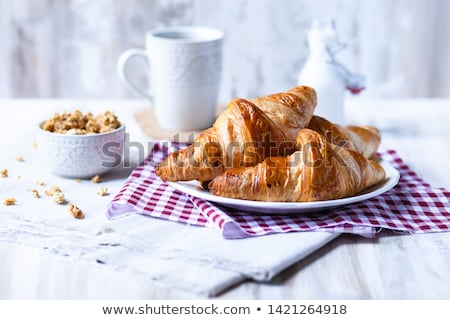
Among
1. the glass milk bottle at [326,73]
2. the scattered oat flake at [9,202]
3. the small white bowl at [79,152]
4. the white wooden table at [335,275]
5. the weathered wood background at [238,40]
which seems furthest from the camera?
the weathered wood background at [238,40]

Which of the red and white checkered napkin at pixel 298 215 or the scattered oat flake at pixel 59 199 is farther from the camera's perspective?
the scattered oat flake at pixel 59 199

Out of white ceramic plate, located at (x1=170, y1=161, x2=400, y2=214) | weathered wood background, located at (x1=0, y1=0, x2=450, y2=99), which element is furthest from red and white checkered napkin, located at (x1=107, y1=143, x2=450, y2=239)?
weathered wood background, located at (x1=0, y1=0, x2=450, y2=99)

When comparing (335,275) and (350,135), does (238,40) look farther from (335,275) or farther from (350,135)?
(335,275)

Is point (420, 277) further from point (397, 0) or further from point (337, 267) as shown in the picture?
point (397, 0)

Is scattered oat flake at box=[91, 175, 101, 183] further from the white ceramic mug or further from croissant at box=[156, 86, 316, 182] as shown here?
the white ceramic mug

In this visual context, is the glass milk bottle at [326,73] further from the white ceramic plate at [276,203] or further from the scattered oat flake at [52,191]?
the scattered oat flake at [52,191]

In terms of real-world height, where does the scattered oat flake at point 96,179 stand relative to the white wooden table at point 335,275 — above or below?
above

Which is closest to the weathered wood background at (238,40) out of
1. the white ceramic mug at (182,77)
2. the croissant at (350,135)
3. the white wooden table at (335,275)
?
the white ceramic mug at (182,77)

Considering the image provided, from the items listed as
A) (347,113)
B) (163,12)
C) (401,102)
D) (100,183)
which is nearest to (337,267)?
(100,183)
